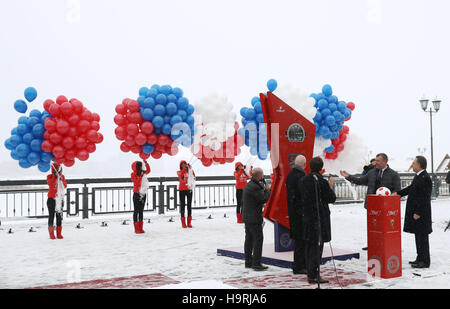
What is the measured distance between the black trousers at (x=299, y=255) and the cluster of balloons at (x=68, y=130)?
A: 17.8 feet

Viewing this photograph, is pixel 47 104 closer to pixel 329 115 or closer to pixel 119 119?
pixel 119 119

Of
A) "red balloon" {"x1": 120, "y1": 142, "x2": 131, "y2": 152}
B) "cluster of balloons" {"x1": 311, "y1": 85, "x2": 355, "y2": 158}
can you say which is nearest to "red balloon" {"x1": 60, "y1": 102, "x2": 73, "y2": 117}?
"red balloon" {"x1": 120, "y1": 142, "x2": 131, "y2": 152}

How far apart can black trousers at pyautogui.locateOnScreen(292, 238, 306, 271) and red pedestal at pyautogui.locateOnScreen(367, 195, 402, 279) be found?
94 centimetres

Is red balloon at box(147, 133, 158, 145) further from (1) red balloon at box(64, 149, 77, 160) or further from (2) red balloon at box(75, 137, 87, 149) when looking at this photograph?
(1) red balloon at box(64, 149, 77, 160)

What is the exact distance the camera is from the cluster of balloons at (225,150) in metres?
10.8

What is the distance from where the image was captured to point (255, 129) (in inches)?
409

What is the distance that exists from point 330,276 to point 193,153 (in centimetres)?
529

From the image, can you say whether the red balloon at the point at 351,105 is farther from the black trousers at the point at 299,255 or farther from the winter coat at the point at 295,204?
the black trousers at the point at 299,255

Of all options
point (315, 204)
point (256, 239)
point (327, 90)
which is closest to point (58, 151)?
point (256, 239)

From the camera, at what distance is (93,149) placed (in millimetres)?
10312

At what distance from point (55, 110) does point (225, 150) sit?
3922 mm
